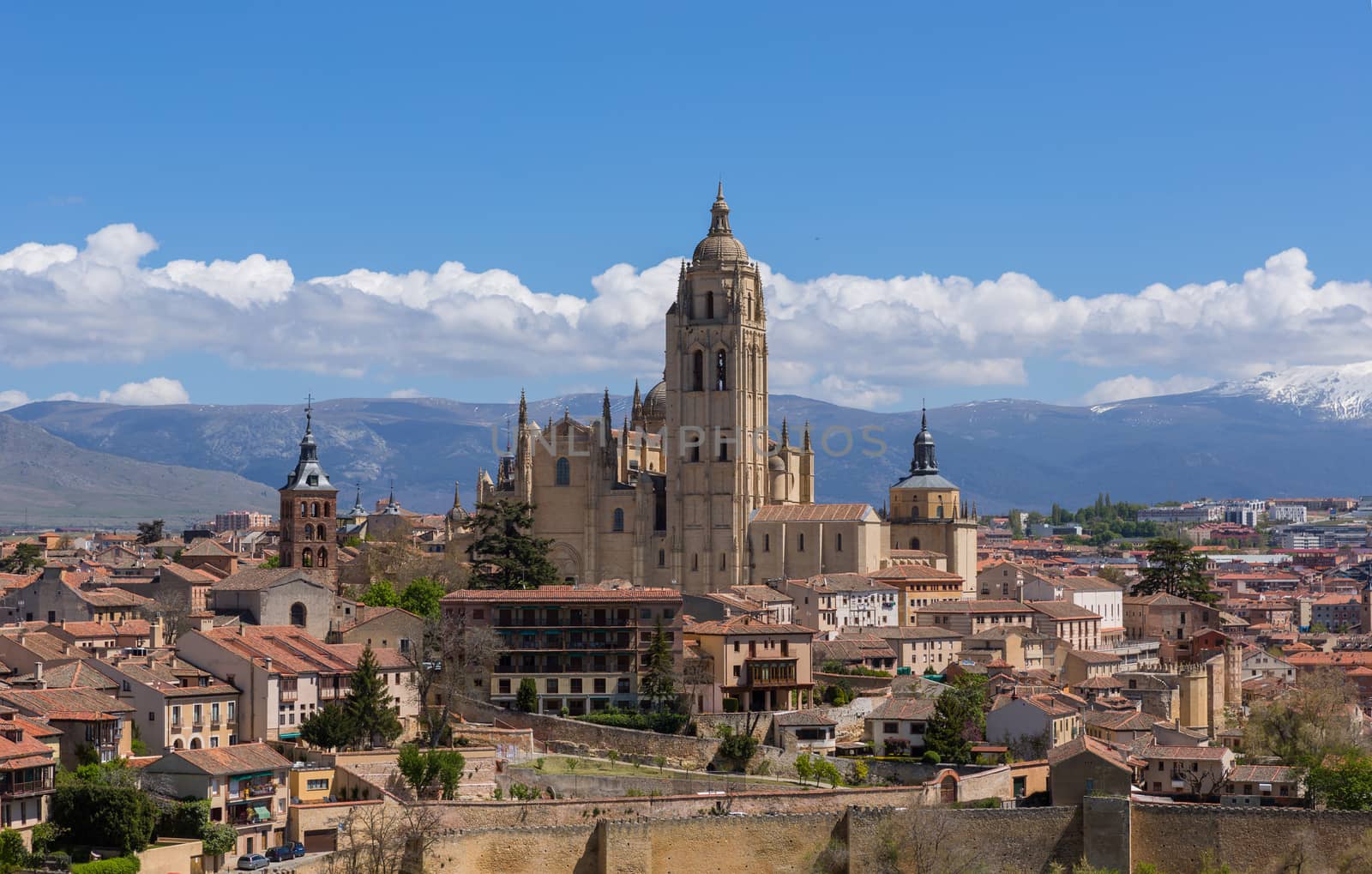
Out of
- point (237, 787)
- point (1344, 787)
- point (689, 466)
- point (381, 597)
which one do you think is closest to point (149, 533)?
point (689, 466)

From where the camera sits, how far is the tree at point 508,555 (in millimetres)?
83312

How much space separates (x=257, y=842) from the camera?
2044 inches

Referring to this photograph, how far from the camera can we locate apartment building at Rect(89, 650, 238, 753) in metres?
56.1

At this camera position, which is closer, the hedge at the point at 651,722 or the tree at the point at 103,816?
the tree at the point at 103,816

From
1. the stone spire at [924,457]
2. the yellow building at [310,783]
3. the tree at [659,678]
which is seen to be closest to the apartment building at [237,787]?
the yellow building at [310,783]

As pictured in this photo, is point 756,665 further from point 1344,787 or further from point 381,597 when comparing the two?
point 1344,787

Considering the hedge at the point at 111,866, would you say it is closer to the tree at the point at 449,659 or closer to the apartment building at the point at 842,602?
the tree at the point at 449,659

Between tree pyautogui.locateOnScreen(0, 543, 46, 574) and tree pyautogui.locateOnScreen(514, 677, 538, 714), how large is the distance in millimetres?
45957

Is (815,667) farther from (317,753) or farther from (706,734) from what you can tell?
(317,753)

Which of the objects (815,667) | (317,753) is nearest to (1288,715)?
(815,667)

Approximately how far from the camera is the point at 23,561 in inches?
4353

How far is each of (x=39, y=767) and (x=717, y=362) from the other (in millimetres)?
58648

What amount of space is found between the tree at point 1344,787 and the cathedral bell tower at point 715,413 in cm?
4256

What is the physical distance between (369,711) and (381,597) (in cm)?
1970
